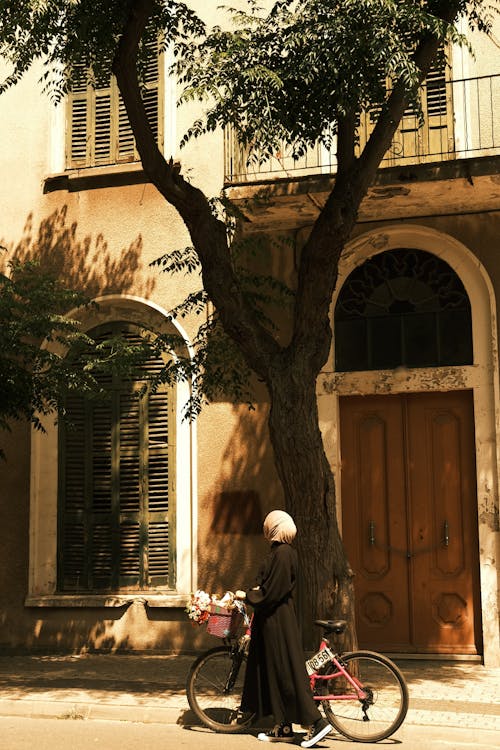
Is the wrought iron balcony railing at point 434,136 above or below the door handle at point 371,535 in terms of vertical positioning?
above

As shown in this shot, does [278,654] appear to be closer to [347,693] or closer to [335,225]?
[347,693]

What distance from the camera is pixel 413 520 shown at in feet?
37.9

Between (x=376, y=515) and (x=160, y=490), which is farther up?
(x=160, y=490)

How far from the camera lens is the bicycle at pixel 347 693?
Answer: 7.51 metres

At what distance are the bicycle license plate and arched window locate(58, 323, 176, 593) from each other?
15.6ft

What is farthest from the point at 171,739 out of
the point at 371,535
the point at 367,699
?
the point at 371,535

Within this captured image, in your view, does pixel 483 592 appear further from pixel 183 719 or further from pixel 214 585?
pixel 183 719

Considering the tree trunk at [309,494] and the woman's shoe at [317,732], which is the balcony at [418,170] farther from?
the woman's shoe at [317,732]

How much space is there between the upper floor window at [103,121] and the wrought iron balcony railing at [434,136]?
1422 millimetres

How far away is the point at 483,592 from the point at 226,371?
351cm

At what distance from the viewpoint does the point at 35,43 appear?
1010 cm

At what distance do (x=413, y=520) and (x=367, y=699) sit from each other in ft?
13.9

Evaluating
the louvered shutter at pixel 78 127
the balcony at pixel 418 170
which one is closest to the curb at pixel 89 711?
the balcony at pixel 418 170

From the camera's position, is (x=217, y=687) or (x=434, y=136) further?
(x=434, y=136)
